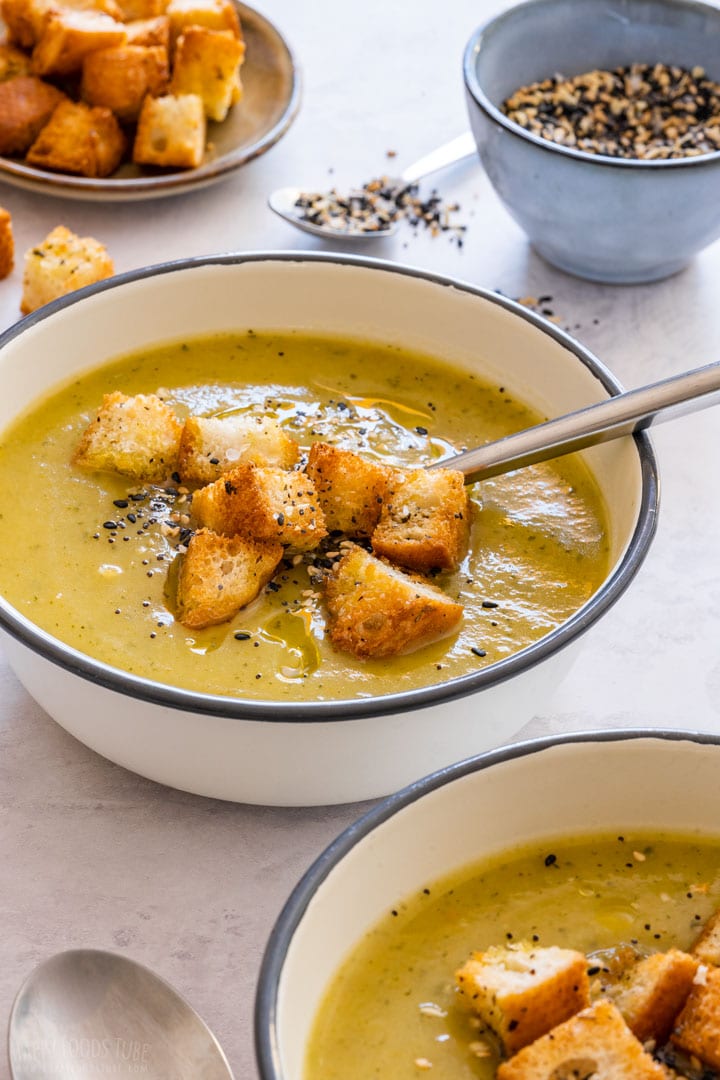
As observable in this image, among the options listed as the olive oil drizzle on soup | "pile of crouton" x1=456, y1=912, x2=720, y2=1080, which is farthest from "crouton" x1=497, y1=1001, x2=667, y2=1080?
the olive oil drizzle on soup

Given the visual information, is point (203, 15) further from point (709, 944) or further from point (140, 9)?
point (709, 944)

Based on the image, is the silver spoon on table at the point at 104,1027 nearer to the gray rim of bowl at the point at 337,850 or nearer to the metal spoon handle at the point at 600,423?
the gray rim of bowl at the point at 337,850

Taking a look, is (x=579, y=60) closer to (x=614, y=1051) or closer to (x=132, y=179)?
(x=132, y=179)

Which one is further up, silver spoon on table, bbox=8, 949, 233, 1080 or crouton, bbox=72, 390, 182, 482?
crouton, bbox=72, 390, 182, 482

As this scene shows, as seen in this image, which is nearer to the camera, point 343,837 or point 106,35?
point 343,837

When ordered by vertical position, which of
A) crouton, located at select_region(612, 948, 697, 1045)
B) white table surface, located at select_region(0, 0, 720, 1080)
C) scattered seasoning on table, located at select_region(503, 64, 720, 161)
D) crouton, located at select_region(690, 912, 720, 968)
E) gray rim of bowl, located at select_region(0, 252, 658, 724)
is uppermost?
scattered seasoning on table, located at select_region(503, 64, 720, 161)

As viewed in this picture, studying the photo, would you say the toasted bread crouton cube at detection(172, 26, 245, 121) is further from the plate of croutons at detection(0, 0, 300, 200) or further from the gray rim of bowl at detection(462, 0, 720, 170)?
the gray rim of bowl at detection(462, 0, 720, 170)

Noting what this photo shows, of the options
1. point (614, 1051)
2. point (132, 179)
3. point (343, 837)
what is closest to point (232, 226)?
point (132, 179)

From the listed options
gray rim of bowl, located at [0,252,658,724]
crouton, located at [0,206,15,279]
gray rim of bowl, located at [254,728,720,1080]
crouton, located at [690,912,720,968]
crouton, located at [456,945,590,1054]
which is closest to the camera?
gray rim of bowl, located at [254,728,720,1080]
